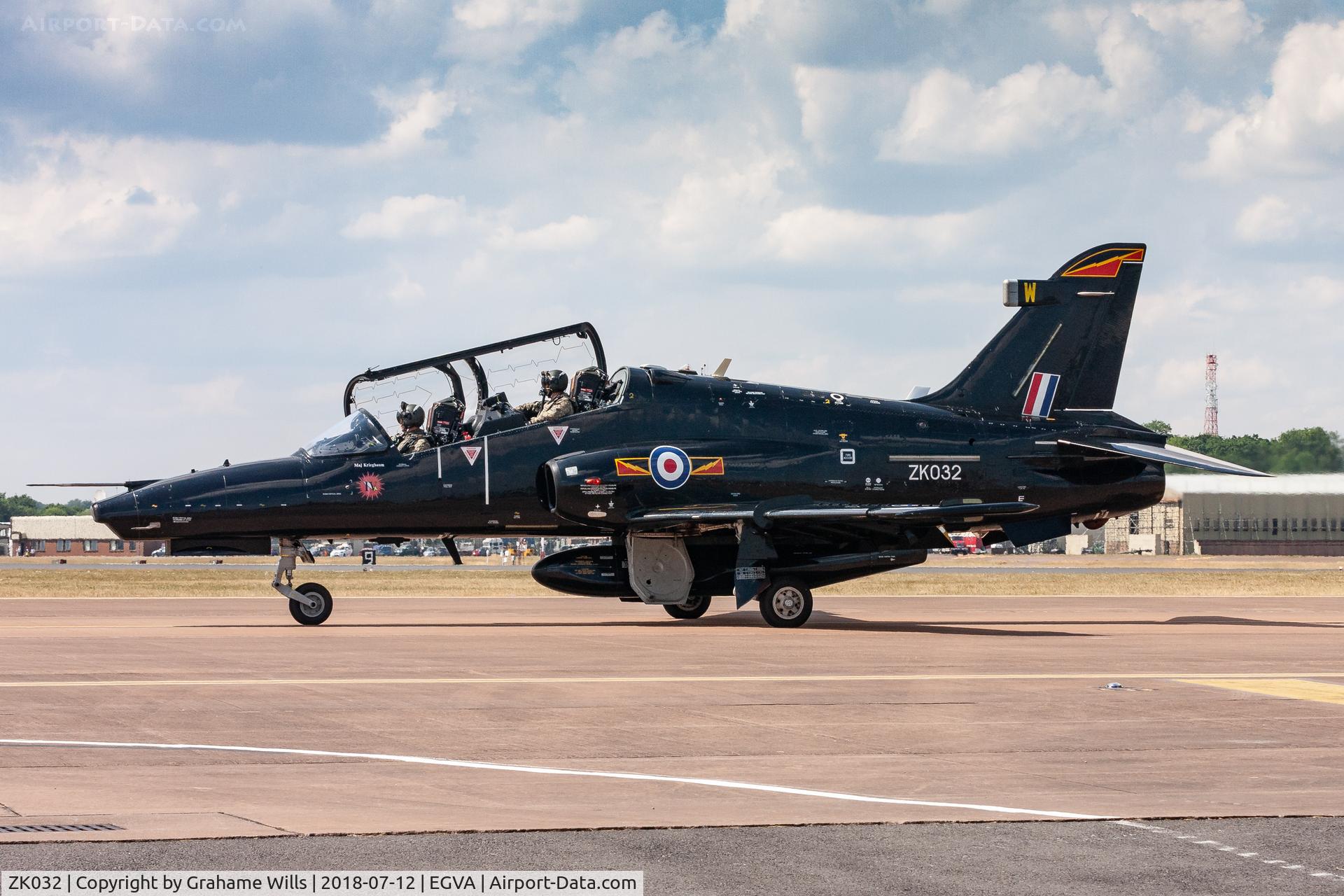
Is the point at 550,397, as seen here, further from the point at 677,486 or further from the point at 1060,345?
the point at 1060,345

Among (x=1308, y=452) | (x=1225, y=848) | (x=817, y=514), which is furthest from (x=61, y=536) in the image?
(x=1225, y=848)

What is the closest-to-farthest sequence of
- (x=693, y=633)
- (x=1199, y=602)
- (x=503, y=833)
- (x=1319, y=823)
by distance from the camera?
(x=503, y=833), (x=1319, y=823), (x=693, y=633), (x=1199, y=602)

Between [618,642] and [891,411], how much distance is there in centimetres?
797

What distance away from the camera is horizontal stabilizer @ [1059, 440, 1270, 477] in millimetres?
25562

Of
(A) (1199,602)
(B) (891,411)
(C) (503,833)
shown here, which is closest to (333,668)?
(C) (503,833)

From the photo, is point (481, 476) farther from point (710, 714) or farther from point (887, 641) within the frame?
point (710, 714)

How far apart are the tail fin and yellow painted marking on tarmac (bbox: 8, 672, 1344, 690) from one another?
11711mm

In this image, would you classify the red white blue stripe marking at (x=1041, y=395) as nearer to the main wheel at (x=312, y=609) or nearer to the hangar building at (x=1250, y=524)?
the main wheel at (x=312, y=609)

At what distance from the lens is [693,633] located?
74.3ft

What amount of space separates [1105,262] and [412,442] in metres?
13.7

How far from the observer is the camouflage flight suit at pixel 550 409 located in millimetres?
24297

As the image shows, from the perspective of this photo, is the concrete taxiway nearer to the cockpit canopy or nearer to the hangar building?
the cockpit canopy

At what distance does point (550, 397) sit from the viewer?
2475 centimetres

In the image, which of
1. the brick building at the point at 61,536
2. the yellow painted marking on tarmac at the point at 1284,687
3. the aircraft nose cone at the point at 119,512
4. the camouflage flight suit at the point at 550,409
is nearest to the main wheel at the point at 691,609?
the camouflage flight suit at the point at 550,409
